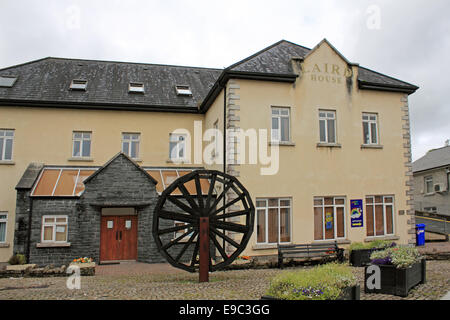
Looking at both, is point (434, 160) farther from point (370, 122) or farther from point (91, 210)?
point (91, 210)

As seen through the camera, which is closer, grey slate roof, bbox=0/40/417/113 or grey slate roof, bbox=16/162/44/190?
grey slate roof, bbox=16/162/44/190

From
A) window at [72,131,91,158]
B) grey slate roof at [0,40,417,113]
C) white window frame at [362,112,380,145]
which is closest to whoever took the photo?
grey slate roof at [0,40,417,113]

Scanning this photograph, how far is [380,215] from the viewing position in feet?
56.6

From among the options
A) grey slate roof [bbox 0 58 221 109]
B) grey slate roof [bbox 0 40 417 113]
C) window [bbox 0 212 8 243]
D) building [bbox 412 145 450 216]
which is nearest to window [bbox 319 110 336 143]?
grey slate roof [bbox 0 40 417 113]

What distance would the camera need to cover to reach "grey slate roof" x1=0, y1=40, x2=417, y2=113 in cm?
1680

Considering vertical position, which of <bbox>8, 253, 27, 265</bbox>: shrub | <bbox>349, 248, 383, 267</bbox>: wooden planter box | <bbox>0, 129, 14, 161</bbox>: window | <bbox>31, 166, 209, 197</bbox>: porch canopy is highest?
<bbox>0, 129, 14, 161</bbox>: window

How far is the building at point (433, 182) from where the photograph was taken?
31.3 m

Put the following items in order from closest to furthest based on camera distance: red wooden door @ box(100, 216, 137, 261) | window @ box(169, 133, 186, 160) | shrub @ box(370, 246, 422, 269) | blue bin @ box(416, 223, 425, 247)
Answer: shrub @ box(370, 246, 422, 269)
red wooden door @ box(100, 216, 137, 261)
blue bin @ box(416, 223, 425, 247)
window @ box(169, 133, 186, 160)

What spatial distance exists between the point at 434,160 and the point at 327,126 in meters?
22.5

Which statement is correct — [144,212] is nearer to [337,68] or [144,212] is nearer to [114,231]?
[114,231]

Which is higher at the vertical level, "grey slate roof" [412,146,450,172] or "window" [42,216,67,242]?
"grey slate roof" [412,146,450,172]

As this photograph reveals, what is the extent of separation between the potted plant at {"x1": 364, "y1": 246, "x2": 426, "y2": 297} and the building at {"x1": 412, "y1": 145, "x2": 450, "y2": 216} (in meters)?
24.1

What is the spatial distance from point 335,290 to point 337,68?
42.9ft

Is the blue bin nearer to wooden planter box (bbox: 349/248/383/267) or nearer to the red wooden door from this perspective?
wooden planter box (bbox: 349/248/383/267)
